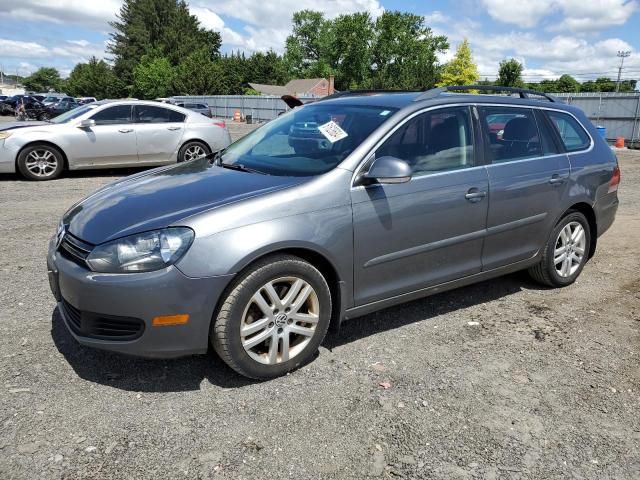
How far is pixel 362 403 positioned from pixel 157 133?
875cm

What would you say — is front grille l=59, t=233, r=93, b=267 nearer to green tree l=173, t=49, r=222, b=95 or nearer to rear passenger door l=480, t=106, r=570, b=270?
rear passenger door l=480, t=106, r=570, b=270

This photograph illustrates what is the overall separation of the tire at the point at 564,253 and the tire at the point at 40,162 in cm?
848

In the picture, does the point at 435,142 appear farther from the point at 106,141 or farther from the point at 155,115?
the point at 155,115

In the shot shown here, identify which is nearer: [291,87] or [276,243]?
[276,243]

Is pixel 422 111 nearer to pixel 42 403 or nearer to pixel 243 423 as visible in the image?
pixel 243 423

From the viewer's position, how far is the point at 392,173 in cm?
326

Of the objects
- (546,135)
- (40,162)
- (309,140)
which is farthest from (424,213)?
(40,162)

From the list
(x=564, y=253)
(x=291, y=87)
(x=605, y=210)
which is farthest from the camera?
(x=291, y=87)

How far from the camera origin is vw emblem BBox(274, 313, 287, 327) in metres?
3.13

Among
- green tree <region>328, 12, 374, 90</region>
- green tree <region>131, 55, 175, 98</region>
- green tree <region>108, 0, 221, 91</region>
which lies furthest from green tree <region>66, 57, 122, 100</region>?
green tree <region>328, 12, 374, 90</region>

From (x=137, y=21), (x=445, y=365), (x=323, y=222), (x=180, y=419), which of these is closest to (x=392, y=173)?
(x=323, y=222)

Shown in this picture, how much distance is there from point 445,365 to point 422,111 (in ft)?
5.55

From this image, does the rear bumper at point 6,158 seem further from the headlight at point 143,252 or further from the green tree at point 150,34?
the green tree at point 150,34

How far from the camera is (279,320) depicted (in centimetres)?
315
